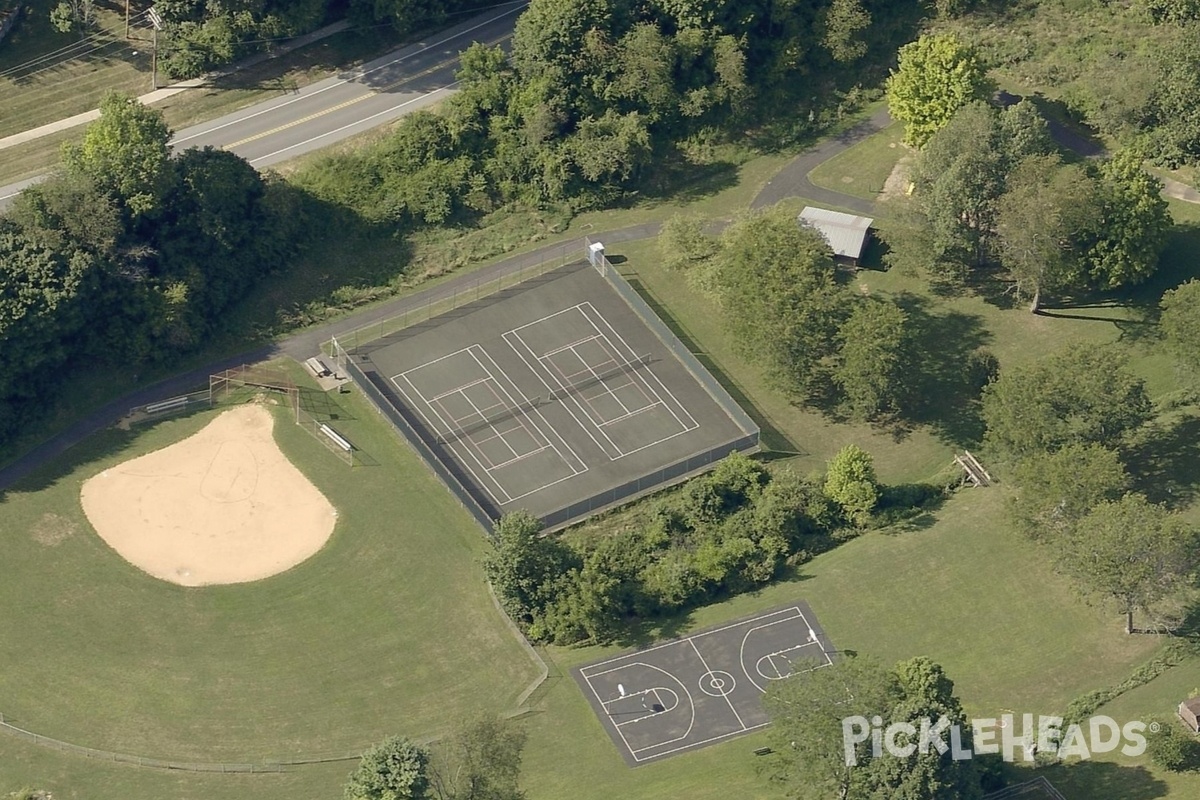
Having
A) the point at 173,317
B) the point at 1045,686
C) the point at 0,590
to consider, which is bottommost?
the point at 1045,686

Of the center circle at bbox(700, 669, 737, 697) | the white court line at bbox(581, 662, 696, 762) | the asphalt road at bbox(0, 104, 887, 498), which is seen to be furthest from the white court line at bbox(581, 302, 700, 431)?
the center circle at bbox(700, 669, 737, 697)

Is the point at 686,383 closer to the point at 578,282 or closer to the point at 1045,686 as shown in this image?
the point at 578,282

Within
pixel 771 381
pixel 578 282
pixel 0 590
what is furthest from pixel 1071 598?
pixel 0 590

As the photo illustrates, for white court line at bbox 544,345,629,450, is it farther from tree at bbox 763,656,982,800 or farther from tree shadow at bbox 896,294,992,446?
tree at bbox 763,656,982,800

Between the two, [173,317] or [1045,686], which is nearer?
[1045,686]

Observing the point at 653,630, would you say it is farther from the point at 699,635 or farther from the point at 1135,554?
the point at 1135,554
